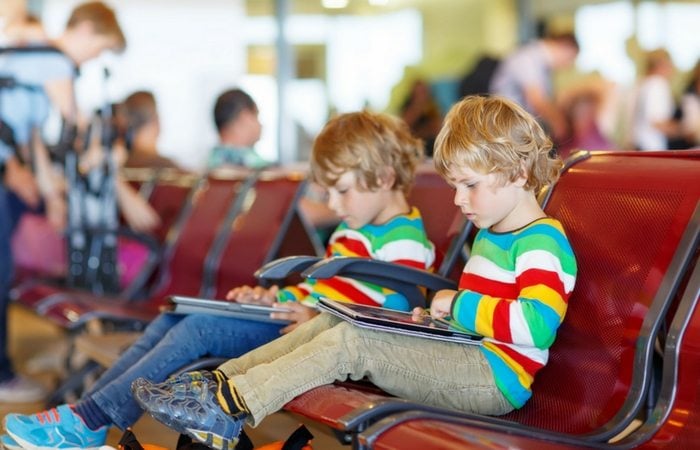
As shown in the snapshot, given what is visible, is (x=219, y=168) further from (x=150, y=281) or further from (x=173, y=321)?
(x=173, y=321)

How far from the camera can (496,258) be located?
8.52ft

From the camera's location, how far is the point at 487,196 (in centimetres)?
257

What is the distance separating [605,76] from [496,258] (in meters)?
7.48

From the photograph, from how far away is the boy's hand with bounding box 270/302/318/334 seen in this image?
3018 millimetres

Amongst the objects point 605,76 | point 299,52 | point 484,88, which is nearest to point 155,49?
point 299,52

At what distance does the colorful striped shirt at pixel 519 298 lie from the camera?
2412mm

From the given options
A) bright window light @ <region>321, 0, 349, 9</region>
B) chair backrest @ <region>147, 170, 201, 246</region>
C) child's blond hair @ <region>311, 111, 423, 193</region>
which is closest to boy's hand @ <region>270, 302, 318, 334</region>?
child's blond hair @ <region>311, 111, 423, 193</region>

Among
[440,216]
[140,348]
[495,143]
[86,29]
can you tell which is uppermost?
[86,29]

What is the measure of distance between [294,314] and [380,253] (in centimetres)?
33

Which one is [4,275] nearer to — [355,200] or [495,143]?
[355,200]

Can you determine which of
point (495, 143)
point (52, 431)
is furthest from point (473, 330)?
point (52, 431)

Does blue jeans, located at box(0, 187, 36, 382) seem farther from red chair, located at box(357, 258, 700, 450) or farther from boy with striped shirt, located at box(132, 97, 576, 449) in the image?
red chair, located at box(357, 258, 700, 450)

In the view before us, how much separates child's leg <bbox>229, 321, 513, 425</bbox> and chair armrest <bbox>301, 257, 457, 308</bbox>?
349mm

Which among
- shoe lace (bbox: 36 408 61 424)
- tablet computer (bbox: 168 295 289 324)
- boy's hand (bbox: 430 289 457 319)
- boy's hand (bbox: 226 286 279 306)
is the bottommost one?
shoe lace (bbox: 36 408 61 424)
